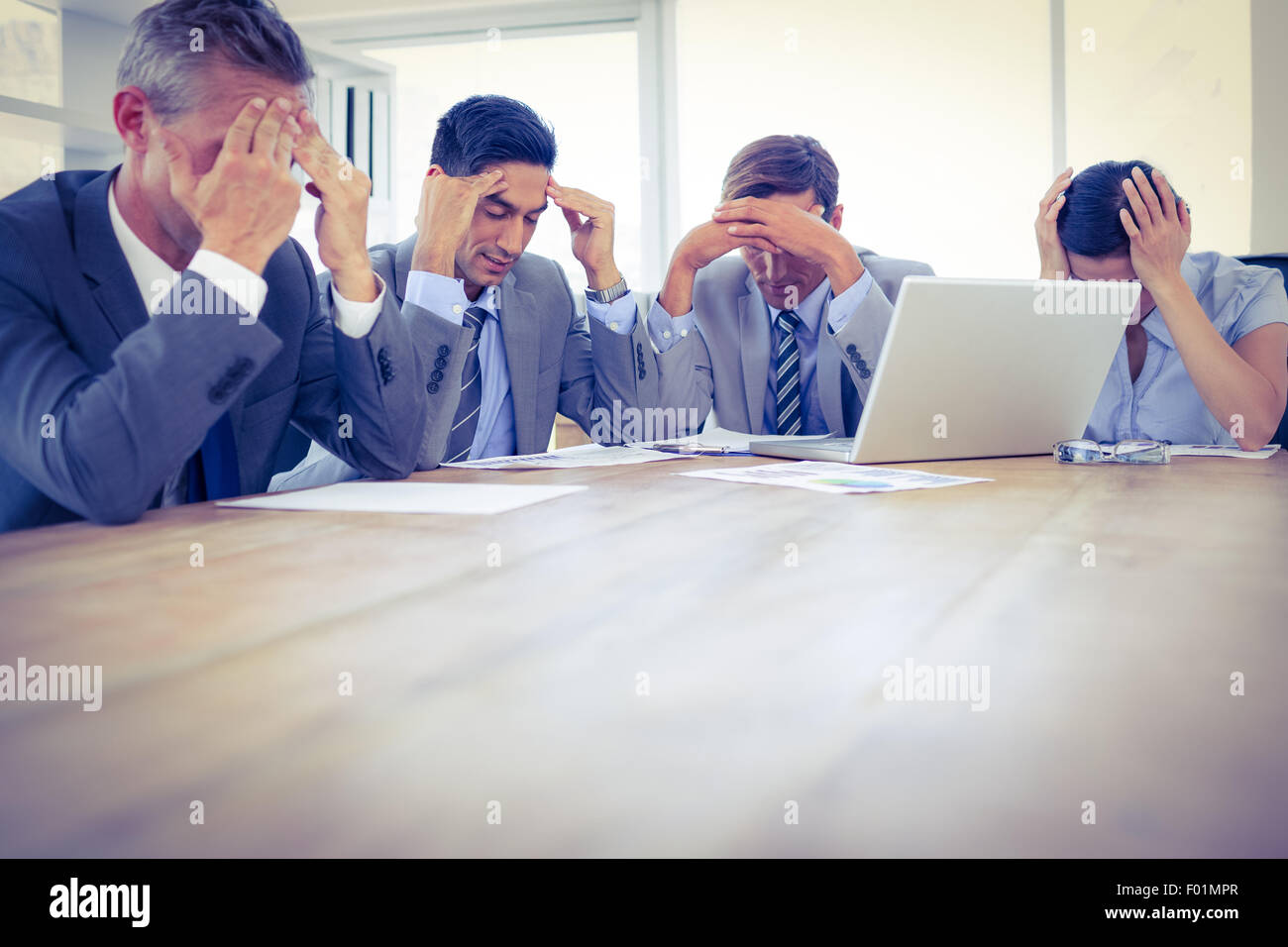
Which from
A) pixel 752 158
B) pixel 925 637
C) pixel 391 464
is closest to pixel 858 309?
pixel 752 158

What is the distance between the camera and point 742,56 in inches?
Answer: 181

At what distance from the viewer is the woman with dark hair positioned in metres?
1.85

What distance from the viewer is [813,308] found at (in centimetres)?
222

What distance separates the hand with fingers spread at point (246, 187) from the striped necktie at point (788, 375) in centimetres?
138

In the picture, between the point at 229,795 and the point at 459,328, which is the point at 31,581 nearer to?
the point at 229,795

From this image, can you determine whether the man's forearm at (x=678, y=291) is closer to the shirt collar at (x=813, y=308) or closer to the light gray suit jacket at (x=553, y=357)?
the light gray suit jacket at (x=553, y=357)

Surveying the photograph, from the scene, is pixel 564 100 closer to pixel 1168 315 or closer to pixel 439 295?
pixel 439 295

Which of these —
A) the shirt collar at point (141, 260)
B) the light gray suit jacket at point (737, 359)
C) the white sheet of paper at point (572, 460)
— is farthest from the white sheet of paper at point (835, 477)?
the shirt collar at point (141, 260)

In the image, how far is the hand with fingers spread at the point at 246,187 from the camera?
3.57 feet

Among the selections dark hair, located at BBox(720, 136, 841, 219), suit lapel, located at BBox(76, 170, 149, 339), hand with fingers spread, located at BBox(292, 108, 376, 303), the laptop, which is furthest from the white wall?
Result: suit lapel, located at BBox(76, 170, 149, 339)

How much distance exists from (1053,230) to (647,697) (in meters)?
2.12

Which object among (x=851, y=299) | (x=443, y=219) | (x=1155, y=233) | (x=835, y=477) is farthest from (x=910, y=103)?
(x=835, y=477)

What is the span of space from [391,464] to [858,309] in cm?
103

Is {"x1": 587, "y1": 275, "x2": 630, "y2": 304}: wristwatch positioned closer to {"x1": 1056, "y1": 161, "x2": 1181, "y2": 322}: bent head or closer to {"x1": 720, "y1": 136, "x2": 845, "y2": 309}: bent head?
{"x1": 720, "y1": 136, "x2": 845, "y2": 309}: bent head
